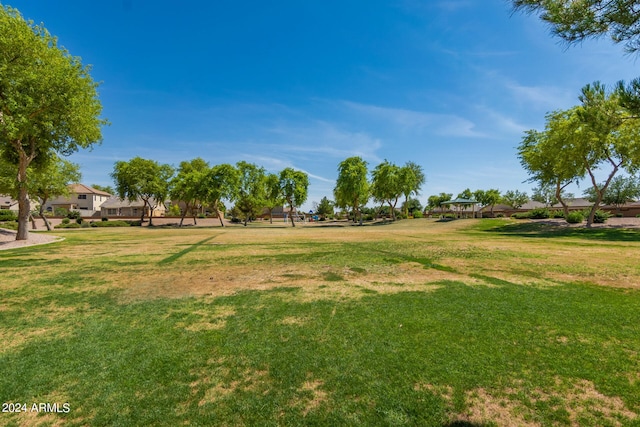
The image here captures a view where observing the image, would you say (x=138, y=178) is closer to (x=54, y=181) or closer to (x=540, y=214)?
(x=54, y=181)

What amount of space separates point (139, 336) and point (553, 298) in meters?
7.57

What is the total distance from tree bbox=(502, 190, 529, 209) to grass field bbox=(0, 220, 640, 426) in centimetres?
9853

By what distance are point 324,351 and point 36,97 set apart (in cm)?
2037

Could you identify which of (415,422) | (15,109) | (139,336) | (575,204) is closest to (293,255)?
(139,336)

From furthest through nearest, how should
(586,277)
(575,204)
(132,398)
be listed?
(575,204) < (586,277) < (132,398)

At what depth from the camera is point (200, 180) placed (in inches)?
1751

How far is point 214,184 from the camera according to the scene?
4362 cm

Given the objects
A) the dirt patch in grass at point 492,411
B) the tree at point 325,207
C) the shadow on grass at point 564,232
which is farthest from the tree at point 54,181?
the tree at point 325,207

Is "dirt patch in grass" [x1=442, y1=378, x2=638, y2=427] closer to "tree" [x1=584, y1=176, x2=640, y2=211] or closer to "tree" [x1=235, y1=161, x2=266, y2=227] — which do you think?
"tree" [x1=235, y1=161, x2=266, y2=227]

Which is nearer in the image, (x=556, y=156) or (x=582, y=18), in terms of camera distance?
(x=582, y=18)

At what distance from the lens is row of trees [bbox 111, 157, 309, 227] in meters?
43.6

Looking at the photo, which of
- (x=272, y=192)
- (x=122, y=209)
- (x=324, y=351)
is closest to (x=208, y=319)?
(x=324, y=351)

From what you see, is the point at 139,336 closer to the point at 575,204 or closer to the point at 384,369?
the point at 384,369

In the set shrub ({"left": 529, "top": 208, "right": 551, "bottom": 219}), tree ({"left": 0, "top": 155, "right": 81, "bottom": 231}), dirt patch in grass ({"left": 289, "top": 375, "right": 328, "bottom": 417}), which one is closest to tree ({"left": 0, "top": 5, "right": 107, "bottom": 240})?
tree ({"left": 0, "top": 155, "right": 81, "bottom": 231})
